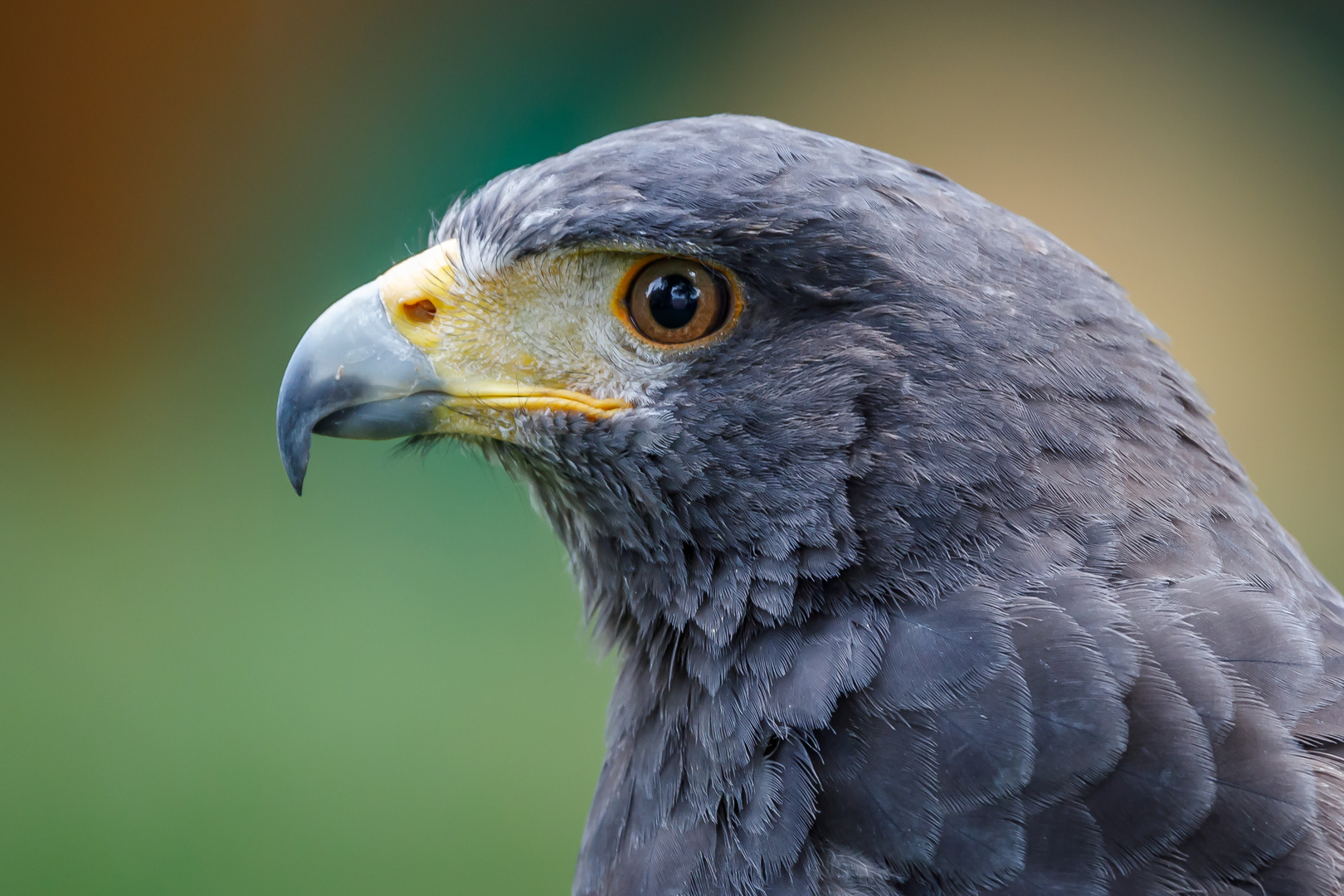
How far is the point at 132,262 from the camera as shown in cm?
636

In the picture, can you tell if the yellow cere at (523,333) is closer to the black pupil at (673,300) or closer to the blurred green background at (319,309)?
the black pupil at (673,300)

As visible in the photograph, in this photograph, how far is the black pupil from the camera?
6.20 feet

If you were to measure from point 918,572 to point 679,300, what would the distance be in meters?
0.60

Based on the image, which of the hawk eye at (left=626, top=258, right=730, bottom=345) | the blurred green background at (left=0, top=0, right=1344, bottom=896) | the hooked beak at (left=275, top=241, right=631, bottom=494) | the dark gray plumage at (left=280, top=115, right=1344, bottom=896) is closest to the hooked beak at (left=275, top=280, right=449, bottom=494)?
the hooked beak at (left=275, top=241, right=631, bottom=494)

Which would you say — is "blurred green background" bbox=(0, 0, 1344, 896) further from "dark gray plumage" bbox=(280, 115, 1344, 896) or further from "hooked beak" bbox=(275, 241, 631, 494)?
"dark gray plumage" bbox=(280, 115, 1344, 896)

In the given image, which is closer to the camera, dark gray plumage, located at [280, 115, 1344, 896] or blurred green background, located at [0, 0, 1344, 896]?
dark gray plumage, located at [280, 115, 1344, 896]

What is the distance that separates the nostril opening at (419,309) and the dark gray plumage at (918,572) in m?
0.17

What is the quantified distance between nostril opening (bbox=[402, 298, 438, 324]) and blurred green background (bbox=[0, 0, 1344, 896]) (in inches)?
141

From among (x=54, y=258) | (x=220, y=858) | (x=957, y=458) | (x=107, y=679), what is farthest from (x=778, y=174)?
(x=54, y=258)

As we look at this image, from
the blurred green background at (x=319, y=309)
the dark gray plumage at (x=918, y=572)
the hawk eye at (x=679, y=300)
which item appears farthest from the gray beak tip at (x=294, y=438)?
the blurred green background at (x=319, y=309)

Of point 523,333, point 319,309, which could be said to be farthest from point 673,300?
point 319,309

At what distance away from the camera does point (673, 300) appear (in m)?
1.90

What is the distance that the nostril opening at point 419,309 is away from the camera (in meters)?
2.10

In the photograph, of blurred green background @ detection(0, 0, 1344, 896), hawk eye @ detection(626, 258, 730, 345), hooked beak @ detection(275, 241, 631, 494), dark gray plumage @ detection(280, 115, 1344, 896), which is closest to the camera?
dark gray plumage @ detection(280, 115, 1344, 896)
